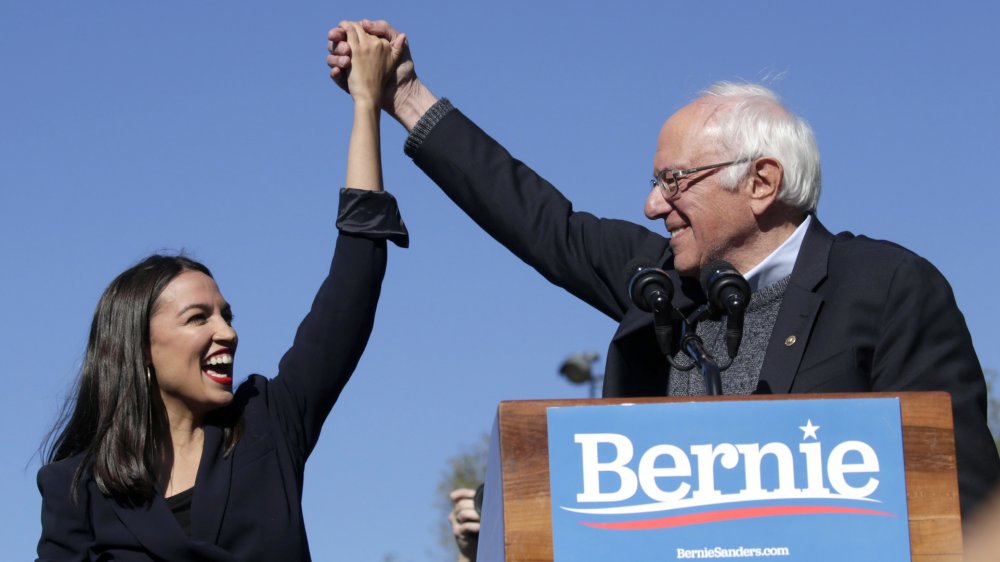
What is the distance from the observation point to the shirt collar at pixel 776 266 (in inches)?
168

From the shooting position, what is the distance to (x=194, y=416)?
4086 millimetres

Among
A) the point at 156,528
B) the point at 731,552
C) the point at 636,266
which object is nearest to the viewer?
the point at 731,552

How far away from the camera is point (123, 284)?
4.16m

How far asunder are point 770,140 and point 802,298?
599 millimetres

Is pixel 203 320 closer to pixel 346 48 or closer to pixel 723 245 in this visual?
pixel 346 48

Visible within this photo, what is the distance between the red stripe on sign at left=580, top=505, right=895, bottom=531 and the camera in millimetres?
2736

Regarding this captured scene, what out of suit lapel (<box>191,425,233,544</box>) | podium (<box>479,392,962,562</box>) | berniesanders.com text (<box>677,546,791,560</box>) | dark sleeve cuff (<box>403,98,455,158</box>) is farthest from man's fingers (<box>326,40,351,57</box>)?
berniesanders.com text (<box>677,546,791,560</box>)

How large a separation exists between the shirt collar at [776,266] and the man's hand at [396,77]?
125 centimetres

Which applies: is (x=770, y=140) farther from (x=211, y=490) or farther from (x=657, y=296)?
(x=211, y=490)

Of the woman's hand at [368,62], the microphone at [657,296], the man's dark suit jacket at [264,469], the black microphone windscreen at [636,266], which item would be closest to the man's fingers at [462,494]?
the man's dark suit jacket at [264,469]

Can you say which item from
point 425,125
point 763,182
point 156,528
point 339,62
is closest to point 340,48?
point 339,62

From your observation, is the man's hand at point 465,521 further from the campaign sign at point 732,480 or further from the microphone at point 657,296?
the campaign sign at point 732,480

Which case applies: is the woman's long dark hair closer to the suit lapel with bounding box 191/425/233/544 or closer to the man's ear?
the suit lapel with bounding box 191/425/233/544

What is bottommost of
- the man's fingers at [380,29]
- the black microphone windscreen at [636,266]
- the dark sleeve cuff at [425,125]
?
the black microphone windscreen at [636,266]
